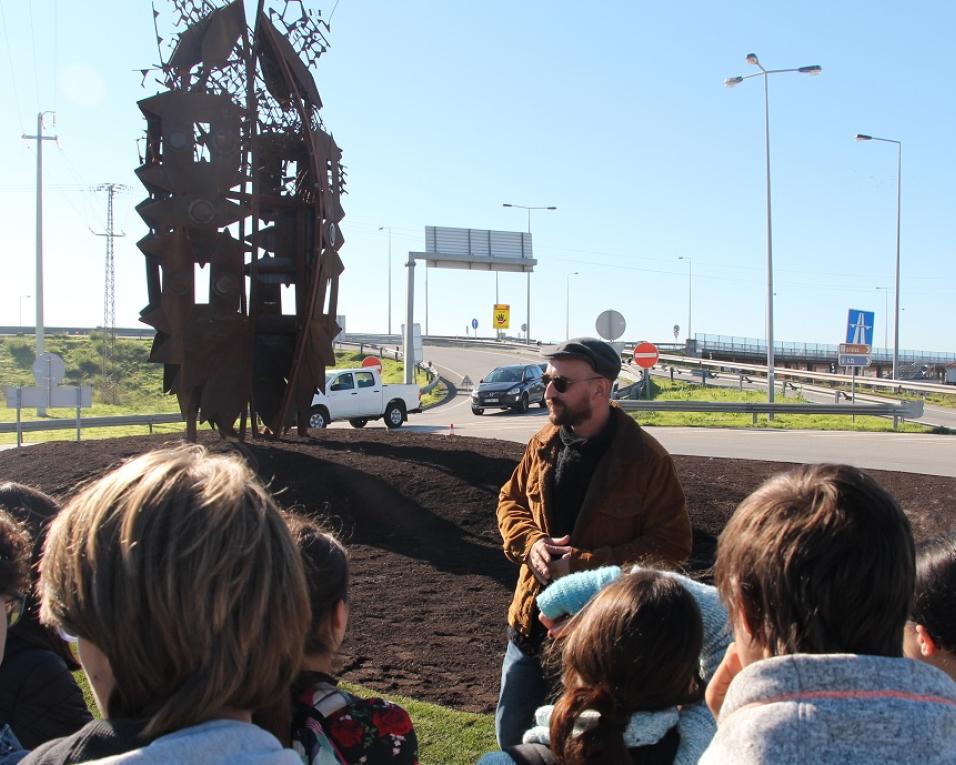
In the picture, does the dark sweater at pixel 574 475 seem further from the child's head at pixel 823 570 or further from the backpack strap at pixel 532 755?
the child's head at pixel 823 570

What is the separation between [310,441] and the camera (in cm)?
1299

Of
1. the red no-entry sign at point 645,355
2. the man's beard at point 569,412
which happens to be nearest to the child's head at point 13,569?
the man's beard at point 569,412

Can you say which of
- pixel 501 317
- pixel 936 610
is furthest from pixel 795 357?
pixel 936 610

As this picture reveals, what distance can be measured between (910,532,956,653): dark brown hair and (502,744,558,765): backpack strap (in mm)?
974

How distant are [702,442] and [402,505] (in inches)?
453

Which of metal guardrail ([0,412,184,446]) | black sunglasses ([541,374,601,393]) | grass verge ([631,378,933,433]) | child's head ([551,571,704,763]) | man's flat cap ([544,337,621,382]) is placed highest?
man's flat cap ([544,337,621,382])

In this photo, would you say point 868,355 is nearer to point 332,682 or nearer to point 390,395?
point 390,395

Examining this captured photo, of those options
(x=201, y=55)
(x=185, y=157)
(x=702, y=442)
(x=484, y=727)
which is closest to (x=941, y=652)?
(x=484, y=727)

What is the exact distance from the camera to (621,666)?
2123mm

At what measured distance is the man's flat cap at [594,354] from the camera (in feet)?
12.0

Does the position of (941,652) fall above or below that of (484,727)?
above

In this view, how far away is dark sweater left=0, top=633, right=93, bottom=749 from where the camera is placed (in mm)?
2377

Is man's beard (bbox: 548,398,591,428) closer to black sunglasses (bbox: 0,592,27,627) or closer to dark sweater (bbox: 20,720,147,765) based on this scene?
black sunglasses (bbox: 0,592,27,627)

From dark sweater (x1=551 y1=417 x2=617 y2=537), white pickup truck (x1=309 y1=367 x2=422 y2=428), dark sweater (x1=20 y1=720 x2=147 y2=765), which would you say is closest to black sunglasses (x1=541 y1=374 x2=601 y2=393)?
dark sweater (x1=551 y1=417 x2=617 y2=537)
